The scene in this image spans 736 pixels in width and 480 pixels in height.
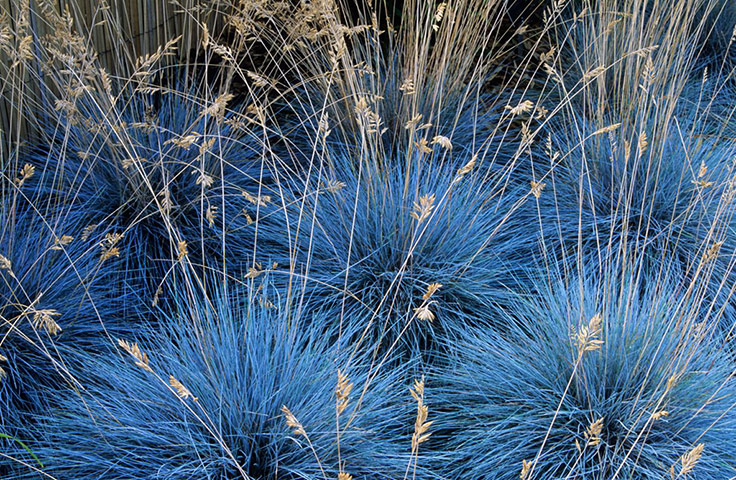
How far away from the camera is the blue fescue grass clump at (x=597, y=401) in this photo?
1.92 m

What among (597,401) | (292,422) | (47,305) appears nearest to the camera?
(292,422)

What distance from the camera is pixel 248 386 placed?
2.03 meters

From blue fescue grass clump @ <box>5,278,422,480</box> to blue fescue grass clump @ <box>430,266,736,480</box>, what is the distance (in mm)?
231

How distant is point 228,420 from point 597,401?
962mm

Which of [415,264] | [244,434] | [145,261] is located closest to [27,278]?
[145,261]

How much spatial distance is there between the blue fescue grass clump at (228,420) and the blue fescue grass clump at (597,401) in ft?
0.76

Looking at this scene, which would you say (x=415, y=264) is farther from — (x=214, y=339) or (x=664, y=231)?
(x=664, y=231)

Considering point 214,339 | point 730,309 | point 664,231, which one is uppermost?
point 214,339

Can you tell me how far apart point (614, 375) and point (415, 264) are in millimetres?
769

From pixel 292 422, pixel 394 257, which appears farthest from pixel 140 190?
pixel 292 422

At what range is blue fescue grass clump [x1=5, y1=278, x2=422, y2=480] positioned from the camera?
185 centimetres

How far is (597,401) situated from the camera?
1984mm

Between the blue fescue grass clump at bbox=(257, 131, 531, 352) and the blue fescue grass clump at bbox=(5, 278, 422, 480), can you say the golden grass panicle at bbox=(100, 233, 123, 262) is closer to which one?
the blue fescue grass clump at bbox=(5, 278, 422, 480)

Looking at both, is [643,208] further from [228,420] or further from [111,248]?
[111,248]
